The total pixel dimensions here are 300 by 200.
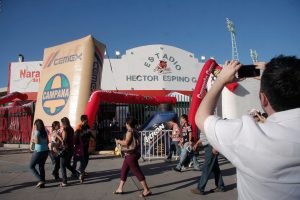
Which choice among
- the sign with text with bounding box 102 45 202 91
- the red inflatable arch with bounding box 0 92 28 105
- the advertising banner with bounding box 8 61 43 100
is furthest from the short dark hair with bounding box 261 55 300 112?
the advertising banner with bounding box 8 61 43 100

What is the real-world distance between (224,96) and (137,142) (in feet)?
31.9

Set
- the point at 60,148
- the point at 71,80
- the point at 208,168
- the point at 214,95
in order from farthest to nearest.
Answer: the point at 71,80 → the point at 60,148 → the point at 208,168 → the point at 214,95

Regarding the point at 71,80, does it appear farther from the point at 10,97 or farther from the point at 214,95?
the point at 214,95

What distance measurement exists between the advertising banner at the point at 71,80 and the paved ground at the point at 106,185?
331 centimetres

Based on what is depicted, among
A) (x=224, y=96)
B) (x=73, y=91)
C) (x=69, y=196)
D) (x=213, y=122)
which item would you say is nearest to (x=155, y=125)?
(x=73, y=91)

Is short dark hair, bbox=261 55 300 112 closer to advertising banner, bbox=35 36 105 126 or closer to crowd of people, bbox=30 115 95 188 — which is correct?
crowd of people, bbox=30 115 95 188

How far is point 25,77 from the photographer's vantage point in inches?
1112

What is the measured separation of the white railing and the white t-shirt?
1021 centimetres

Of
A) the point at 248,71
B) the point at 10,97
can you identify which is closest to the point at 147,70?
the point at 10,97

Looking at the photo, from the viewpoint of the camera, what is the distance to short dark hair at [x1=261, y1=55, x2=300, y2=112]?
1.42m

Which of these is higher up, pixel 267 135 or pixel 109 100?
pixel 109 100

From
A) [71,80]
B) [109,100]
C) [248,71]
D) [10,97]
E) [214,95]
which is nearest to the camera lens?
[214,95]

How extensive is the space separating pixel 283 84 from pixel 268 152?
33 cm

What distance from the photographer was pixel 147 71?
27.5 meters
